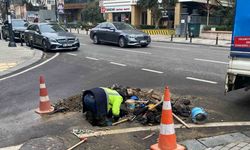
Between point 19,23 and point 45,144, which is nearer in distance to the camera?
point 45,144

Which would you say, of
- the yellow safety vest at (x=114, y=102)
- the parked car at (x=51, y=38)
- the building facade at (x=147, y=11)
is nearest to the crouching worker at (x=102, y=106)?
the yellow safety vest at (x=114, y=102)

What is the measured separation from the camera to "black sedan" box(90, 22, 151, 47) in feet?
64.5

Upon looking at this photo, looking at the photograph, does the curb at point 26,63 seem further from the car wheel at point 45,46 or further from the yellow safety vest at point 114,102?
the yellow safety vest at point 114,102

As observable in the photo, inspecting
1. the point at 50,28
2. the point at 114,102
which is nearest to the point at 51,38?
the point at 50,28

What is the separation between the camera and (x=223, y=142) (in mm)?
4840

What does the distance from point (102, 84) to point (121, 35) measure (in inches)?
442

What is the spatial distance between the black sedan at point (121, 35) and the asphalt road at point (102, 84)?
4673 mm

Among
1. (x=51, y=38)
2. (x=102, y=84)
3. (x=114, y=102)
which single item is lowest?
(x=102, y=84)

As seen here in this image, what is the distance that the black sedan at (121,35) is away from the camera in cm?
1967

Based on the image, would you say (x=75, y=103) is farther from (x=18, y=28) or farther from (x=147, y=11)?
(x=147, y=11)

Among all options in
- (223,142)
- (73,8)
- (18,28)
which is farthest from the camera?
(73,8)

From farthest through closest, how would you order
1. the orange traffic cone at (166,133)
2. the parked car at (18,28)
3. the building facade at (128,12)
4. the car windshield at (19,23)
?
the building facade at (128,12), the car windshield at (19,23), the parked car at (18,28), the orange traffic cone at (166,133)

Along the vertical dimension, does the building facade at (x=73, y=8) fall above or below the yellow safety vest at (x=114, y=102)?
above

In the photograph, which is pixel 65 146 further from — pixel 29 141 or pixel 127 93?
pixel 127 93
